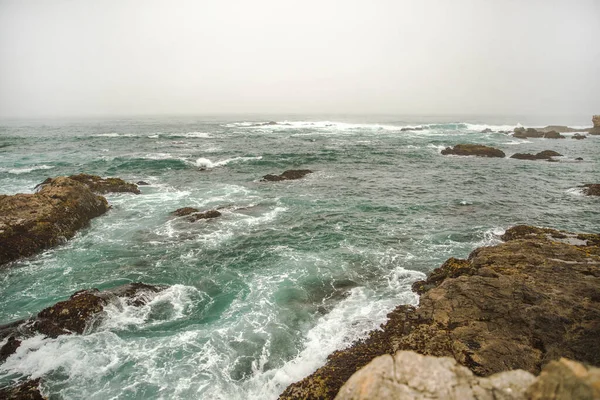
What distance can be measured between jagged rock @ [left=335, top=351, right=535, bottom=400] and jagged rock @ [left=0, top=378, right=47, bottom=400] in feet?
28.4

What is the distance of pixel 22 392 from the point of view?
7.79m

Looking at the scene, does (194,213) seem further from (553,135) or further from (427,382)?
(553,135)

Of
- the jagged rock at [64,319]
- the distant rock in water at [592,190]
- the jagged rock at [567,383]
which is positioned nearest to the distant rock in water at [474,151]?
the distant rock in water at [592,190]

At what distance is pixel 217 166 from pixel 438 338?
37414 millimetres

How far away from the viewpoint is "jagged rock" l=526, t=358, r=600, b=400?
3105 millimetres

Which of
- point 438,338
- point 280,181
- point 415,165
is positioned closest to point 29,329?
point 438,338

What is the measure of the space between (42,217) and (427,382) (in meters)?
21.8

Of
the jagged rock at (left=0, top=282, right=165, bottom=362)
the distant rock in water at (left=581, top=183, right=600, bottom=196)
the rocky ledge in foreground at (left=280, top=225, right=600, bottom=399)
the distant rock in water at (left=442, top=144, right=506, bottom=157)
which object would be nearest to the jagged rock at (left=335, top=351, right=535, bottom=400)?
the rocky ledge in foreground at (left=280, top=225, right=600, bottom=399)

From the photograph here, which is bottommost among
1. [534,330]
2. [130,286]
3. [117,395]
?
[117,395]

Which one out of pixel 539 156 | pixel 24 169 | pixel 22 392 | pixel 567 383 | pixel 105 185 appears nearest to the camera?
pixel 567 383

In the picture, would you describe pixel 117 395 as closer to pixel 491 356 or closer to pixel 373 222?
pixel 491 356

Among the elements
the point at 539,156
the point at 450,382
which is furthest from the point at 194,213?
the point at 539,156

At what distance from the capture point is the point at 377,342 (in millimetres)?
9297

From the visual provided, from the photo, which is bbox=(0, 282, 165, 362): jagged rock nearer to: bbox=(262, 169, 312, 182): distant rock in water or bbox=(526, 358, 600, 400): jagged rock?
bbox=(526, 358, 600, 400): jagged rock
